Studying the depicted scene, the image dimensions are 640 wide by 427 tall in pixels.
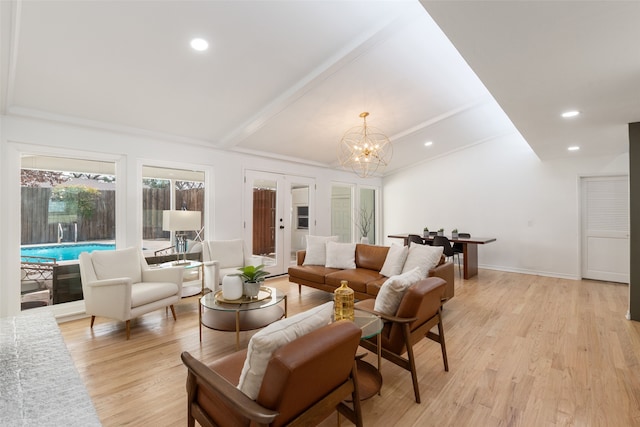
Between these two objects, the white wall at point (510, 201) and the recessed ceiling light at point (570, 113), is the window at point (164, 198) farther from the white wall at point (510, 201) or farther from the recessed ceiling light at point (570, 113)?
the white wall at point (510, 201)

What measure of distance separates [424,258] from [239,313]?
2.19m

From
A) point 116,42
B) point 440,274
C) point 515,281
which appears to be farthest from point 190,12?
point 515,281

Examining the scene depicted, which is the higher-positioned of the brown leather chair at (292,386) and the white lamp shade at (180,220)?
the white lamp shade at (180,220)

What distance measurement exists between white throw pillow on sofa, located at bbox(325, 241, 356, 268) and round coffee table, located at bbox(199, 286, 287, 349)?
4.65 feet

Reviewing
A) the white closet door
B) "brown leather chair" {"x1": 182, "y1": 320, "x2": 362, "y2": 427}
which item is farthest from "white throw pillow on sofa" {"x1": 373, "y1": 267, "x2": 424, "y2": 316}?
the white closet door

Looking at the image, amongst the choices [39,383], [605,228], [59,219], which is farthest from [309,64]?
[605,228]

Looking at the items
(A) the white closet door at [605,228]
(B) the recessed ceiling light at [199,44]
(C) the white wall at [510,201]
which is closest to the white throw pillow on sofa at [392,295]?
(B) the recessed ceiling light at [199,44]

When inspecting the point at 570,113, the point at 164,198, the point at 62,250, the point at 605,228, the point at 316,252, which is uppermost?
the point at 570,113

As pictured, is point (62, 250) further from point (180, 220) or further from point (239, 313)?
point (239, 313)

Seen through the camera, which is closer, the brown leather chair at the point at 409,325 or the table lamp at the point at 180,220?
the brown leather chair at the point at 409,325

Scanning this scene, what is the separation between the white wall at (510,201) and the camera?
18.7 ft

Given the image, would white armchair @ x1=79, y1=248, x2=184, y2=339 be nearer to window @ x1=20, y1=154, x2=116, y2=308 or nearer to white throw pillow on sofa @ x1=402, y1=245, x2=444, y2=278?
window @ x1=20, y1=154, x2=116, y2=308

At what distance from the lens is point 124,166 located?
3.99 meters

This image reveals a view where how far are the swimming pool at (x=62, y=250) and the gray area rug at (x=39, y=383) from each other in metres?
2.28
